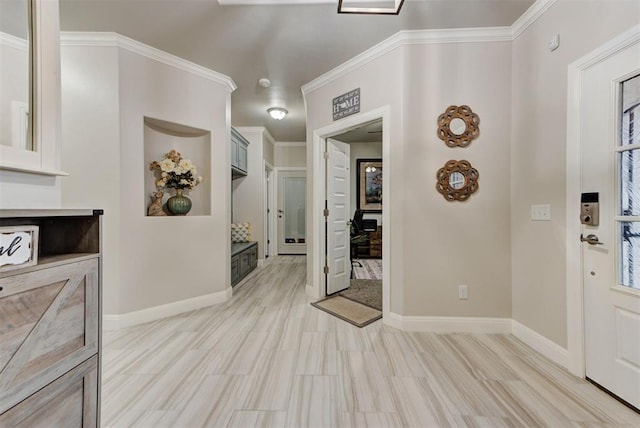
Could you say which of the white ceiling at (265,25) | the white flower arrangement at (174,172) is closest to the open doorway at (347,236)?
the white ceiling at (265,25)

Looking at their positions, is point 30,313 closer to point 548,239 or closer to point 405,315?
point 405,315

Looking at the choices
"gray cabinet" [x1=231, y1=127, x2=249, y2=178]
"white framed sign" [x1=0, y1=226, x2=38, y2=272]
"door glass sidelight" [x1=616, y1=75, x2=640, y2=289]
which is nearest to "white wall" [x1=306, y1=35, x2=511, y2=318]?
"door glass sidelight" [x1=616, y1=75, x2=640, y2=289]

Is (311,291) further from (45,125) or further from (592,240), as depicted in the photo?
(45,125)

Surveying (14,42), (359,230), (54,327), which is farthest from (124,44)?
(359,230)

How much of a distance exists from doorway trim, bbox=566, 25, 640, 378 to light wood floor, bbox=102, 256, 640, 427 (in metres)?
0.16

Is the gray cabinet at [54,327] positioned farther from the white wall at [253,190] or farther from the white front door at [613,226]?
the white wall at [253,190]

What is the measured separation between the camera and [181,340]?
1999mm

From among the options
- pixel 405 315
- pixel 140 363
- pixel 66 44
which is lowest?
pixel 140 363

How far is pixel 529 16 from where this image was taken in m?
1.88

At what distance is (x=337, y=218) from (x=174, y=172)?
191cm

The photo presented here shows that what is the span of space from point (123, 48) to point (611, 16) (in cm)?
352

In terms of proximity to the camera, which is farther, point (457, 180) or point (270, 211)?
point (270, 211)

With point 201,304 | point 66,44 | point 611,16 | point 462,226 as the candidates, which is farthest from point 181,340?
point 611,16

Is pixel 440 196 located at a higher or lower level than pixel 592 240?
higher
